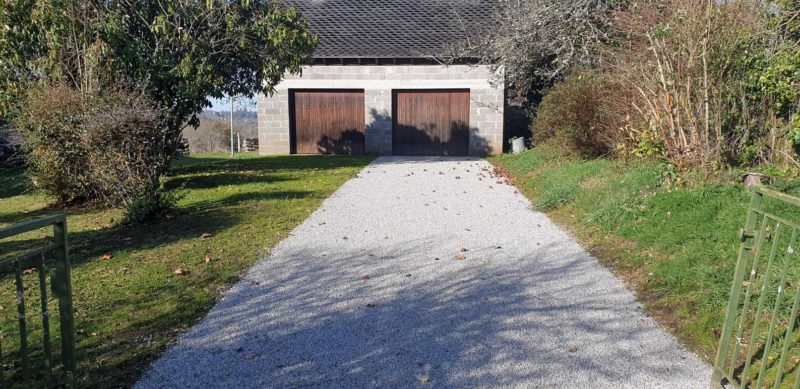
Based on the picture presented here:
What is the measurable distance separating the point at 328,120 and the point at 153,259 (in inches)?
544

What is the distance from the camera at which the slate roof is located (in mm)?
18859

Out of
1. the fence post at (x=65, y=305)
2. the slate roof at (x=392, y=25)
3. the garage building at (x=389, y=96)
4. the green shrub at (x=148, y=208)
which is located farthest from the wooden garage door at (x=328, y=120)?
the fence post at (x=65, y=305)

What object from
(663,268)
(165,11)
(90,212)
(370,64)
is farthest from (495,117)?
(663,268)

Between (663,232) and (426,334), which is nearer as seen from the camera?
(426,334)

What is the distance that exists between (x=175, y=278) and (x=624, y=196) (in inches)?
216

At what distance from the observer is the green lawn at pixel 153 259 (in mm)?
3918

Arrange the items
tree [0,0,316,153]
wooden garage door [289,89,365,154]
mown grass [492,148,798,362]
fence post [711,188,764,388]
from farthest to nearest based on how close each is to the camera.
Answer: wooden garage door [289,89,365,154]
tree [0,0,316,153]
mown grass [492,148,798,362]
fence post [711,188,764,388]

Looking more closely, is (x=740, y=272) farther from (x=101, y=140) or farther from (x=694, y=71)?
(x=101, y=140)

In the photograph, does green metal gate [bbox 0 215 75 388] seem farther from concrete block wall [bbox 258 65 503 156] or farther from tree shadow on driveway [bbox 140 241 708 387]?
concrete block wall [bbox 258 65 503 156]

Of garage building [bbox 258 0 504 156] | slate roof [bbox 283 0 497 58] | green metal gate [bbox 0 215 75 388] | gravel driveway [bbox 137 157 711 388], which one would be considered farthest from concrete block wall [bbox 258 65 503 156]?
green metal gate [bbox 0 215 75 388]

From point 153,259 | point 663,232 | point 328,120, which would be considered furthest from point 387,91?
point 663,232

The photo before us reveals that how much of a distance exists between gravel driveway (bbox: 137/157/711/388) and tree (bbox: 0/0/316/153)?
5.99 meters

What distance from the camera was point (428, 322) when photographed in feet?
14.1

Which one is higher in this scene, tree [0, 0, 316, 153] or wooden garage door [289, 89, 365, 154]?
tree [0, 0, 316, 153]
